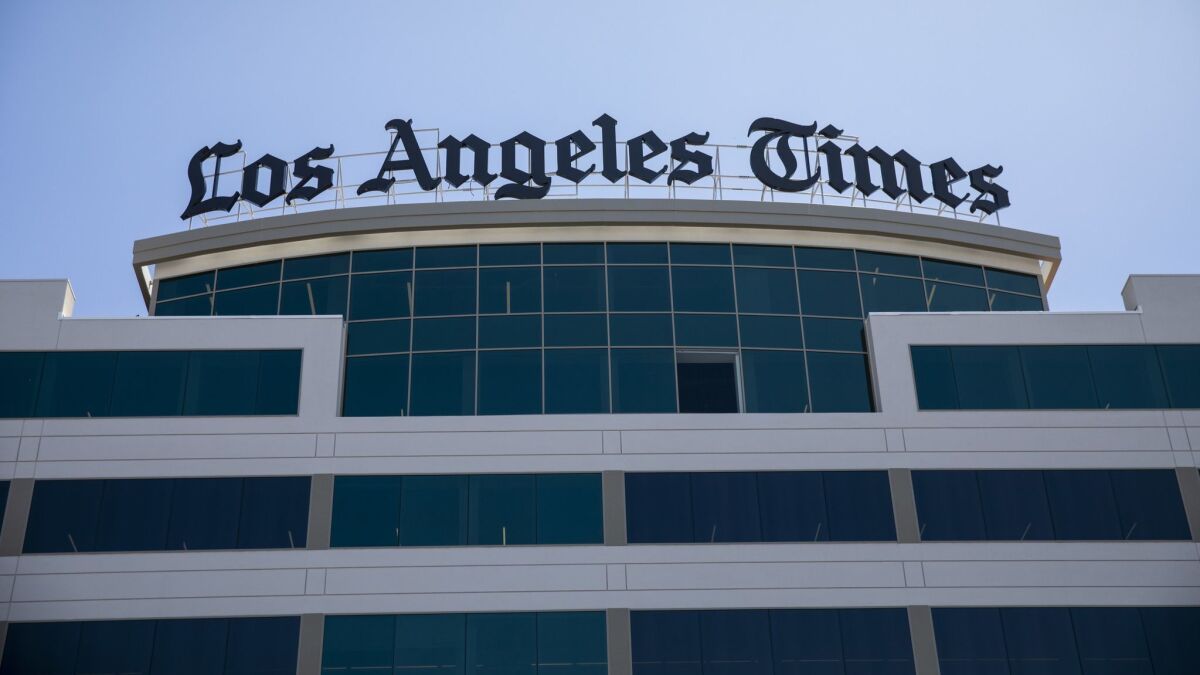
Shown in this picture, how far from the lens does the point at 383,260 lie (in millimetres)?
48781

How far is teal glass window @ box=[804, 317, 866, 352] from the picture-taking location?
47219 mm

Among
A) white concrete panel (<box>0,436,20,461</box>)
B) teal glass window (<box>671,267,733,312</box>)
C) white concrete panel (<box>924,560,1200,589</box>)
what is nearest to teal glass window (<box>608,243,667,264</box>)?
teal glass window (<box>671,267,733,312</box>)

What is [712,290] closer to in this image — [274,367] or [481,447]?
[481,447]

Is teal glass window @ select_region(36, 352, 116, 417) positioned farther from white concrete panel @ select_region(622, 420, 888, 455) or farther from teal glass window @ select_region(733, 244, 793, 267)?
teal glass window @ select_region(733, 244, 793, 267)

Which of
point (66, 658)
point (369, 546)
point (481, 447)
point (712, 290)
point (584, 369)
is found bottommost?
point (66, 658)

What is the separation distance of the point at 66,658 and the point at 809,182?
1201 inches

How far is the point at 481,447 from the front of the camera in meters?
44.3

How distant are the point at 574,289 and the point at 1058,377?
1692 centimetres

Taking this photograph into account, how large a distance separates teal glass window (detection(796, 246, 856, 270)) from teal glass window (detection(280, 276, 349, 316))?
16.4 metres

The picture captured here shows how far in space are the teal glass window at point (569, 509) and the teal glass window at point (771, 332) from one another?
756 cm

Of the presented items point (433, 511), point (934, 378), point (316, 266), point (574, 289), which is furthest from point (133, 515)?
point (934, 378)

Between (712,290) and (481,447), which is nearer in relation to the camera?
(481,447)

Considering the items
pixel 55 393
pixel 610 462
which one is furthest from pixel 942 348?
pixel 55 393

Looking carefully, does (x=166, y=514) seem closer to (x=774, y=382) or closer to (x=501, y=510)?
(x=501, y=510)
